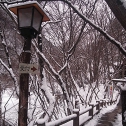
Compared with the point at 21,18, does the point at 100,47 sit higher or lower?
higher

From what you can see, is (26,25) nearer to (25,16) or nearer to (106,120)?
(25,16)

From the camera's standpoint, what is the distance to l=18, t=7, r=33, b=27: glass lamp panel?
2.76 m

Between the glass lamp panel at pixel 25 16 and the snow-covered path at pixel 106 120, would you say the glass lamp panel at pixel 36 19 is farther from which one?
the snow-covered path at pixel 106 120

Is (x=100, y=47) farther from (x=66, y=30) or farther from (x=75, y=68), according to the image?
(x=66, y=30)

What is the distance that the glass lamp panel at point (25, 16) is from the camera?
9.05ft

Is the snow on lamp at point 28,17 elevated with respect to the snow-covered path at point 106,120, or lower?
elevated

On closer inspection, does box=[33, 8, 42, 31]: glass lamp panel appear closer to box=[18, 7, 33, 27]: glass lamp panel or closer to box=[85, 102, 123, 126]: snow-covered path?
box=[18, 7, 33, 27]: glass lamp panel

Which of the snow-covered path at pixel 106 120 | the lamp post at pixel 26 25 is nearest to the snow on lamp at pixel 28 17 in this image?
the lamp post at pixel 26 25

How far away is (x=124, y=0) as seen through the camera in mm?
3391

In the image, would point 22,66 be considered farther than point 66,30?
No

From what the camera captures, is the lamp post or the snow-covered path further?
the snow-covered path

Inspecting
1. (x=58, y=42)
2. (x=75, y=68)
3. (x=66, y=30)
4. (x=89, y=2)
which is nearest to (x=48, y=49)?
(x=58, y=42)

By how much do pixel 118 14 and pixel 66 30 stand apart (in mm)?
6711

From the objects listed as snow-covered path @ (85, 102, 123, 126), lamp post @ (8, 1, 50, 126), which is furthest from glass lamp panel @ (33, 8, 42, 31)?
snow-covered path @ (85, 102, 123, 126)
